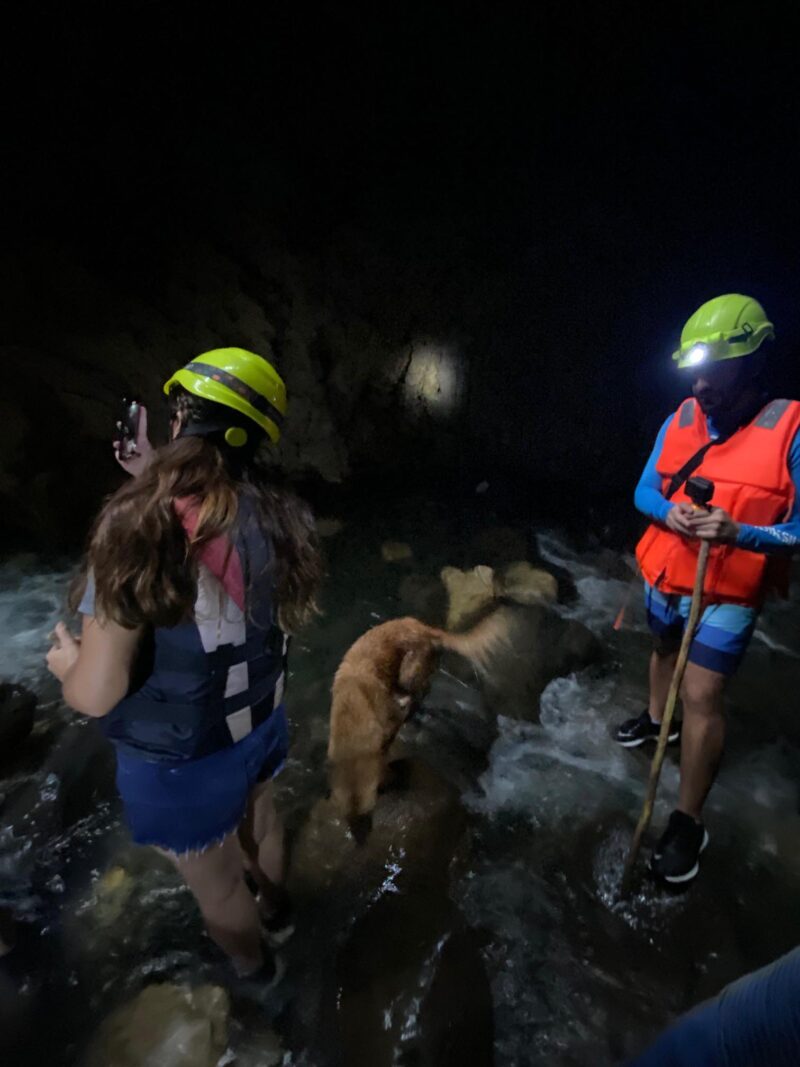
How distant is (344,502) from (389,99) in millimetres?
7524

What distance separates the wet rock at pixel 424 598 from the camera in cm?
596

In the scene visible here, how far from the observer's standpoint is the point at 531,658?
4.84 m

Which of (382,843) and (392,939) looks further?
(382,843)

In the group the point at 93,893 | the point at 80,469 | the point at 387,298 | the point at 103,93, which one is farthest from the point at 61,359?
the point at 93,893

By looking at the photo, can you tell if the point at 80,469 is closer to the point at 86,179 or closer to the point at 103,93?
the point at 86,179

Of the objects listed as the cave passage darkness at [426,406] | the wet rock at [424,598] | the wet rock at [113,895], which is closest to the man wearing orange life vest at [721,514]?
the cave passage darkness at [426,406]

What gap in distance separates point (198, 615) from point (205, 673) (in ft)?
0.66

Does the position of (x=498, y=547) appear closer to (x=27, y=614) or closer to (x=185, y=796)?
(x=27, y=614)

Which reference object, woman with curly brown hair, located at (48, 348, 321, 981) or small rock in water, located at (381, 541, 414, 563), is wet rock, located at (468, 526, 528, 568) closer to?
small rock in water, located at (381, 541, 414, 563)

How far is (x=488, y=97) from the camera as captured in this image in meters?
10.3

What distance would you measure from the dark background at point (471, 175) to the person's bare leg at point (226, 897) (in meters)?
7.30

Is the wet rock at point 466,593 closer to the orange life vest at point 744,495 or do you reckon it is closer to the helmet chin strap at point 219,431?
the orange life vest at point 744,495

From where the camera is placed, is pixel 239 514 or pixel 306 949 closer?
pixel 239 514

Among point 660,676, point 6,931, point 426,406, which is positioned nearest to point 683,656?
point 660,676
